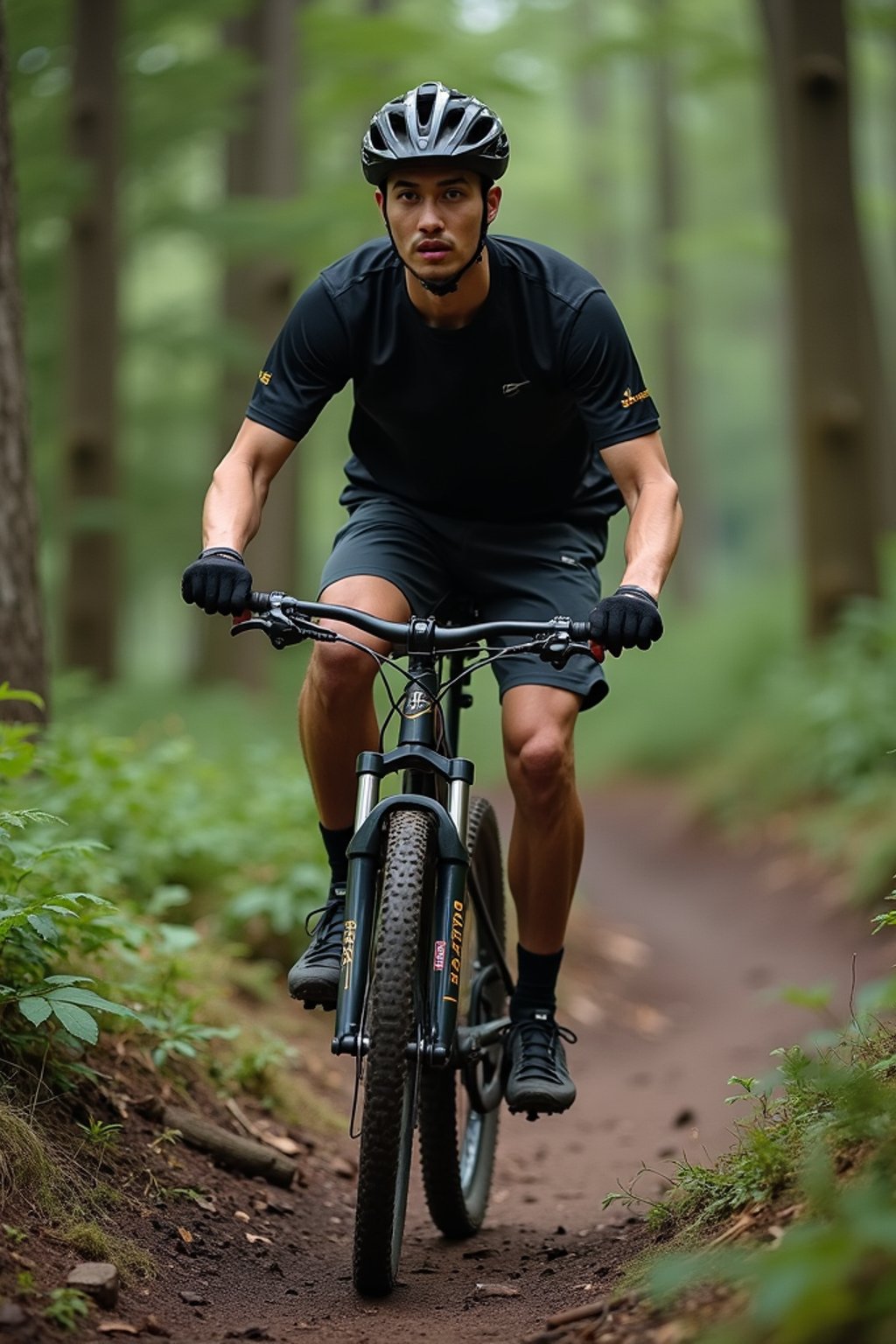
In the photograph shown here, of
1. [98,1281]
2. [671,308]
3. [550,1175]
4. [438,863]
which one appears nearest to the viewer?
[98,1281]

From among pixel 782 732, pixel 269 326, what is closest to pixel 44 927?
pixel 782 732

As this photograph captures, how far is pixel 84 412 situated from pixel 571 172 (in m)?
21.2

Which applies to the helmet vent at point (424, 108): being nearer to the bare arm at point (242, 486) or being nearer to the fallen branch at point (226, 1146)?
the bare arm at point (242, 486)

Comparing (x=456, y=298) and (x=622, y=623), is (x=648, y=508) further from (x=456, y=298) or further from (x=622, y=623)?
(x=456, y=298)

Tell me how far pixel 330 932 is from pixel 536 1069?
688 mm

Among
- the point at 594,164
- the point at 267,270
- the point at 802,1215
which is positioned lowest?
the point at 802,1215

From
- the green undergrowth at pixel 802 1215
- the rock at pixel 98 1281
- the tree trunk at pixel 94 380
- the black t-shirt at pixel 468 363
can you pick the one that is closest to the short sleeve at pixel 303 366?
the black t-shirt at pixel 468 363

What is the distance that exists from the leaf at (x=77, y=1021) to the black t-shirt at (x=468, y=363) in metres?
1.62

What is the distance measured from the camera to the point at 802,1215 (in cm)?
272

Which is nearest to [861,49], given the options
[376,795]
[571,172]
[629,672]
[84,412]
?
[571,172]

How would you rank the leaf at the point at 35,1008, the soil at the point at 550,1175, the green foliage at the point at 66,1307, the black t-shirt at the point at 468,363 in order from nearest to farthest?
the green foliage at the point at 66,1307
the soil at the point at 550,1175
the leaf at the point at 35,1008
the black t-shirt at the point at 468,363

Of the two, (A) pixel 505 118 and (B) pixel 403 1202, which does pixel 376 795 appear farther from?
(A) pixel 505 118

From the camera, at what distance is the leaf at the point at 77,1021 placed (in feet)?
11.1

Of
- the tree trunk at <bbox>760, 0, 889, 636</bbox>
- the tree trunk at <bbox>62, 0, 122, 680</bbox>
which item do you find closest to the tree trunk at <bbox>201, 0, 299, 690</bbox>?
the tree trunk at <bbox>62, 0, 122, 680</bbox>
